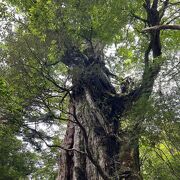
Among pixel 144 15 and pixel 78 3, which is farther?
pixel 144 15

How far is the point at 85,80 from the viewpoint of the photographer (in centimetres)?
650

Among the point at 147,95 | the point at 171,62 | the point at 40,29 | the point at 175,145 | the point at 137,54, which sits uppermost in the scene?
the point at 137,54

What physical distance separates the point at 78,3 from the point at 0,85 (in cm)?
245

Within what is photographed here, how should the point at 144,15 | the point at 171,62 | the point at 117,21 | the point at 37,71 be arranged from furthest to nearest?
the point at 144,15 < the point at 117,21 < the point at 37,71 < the point at 171,62

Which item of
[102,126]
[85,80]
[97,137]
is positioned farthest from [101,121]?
[85,80]

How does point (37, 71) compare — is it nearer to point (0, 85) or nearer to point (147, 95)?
point (0, 85)

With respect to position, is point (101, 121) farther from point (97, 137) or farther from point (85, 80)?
point (85, 80)

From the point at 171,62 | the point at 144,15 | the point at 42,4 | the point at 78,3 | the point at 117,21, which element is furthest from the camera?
the point at 144,15

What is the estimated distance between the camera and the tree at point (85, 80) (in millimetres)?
4891

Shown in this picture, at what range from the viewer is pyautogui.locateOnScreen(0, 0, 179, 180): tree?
489cm

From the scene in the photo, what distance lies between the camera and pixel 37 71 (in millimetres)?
5004

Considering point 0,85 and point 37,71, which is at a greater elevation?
point 37,71

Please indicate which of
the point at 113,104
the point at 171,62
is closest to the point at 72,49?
the point at 113,104

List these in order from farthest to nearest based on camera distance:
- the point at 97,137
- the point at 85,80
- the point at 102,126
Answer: the point at 85,80
the point at 102,126
the point at 97,137
